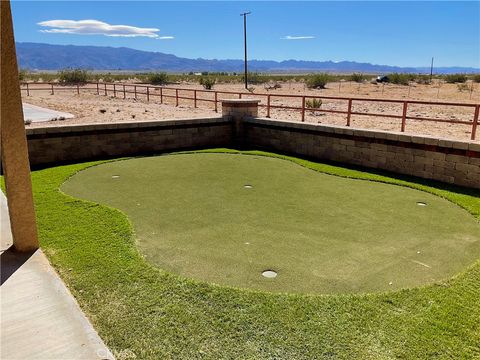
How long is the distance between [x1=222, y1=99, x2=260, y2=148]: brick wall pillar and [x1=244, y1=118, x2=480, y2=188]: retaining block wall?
0.60 feet

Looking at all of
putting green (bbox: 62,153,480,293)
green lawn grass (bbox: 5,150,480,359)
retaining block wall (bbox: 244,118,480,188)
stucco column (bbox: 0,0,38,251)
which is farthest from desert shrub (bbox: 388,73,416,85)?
stucco column (bbox: 0,0,38,251)

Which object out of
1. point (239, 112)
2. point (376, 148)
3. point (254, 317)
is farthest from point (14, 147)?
point (239, 112)

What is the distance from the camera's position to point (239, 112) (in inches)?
494

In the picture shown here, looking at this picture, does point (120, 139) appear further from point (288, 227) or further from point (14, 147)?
point (288, 227)

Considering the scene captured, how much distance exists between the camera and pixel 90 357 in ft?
10.0

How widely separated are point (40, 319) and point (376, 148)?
7718 mm

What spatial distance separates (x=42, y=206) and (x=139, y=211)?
1.54 metres

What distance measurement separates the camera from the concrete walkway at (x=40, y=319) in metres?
3.11

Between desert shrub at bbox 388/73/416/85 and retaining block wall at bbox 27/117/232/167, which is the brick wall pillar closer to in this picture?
retaining block wall at bbox 27/117/232/167

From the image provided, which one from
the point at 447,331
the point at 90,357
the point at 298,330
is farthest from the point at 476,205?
the point at 90,357

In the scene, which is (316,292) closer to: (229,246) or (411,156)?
(229,246)

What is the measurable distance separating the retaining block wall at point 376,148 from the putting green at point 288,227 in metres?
1.00

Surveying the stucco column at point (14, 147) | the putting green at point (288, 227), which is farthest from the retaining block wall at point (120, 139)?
the stucco column at point (14, 147)

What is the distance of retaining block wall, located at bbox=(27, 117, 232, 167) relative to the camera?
9.81 metres
